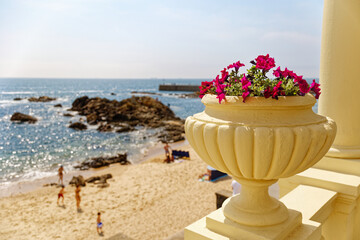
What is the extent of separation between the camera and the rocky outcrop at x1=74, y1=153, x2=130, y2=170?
2259 cm

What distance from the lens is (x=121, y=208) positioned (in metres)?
13.2

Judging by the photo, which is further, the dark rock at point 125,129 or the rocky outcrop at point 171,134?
the dark rock at point 125,129

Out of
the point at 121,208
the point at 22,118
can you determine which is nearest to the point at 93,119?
the point at 22,118

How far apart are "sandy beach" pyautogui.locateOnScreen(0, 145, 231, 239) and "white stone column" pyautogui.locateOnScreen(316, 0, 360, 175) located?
8131 millimetres

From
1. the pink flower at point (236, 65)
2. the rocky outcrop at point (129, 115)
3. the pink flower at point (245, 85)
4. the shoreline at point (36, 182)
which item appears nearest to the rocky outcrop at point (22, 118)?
the rocky outcrop at point (129, 115)

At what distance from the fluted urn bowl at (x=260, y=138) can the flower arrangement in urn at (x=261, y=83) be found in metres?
→ 0.05

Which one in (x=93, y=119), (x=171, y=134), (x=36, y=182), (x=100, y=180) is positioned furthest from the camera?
(x=93, y=119)

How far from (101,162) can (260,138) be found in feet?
74.7

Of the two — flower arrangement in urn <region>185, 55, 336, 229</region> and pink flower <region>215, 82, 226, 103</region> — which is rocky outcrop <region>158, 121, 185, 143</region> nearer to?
flower arrangement in urn <region>185, 55, 336, 229</region>

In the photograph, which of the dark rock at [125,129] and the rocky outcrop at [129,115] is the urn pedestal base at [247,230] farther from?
the dark rock at [125,129]

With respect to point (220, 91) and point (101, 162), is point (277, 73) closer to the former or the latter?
point (220, 91)

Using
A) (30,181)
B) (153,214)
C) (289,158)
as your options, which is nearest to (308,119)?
(289,158)

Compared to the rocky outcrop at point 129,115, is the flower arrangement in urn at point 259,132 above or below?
above

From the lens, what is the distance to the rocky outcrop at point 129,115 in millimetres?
39688
